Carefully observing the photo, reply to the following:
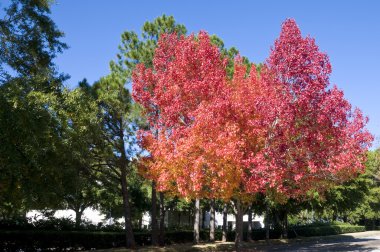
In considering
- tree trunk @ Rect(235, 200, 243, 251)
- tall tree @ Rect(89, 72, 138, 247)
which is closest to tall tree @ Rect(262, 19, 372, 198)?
tree trunk @ Rect(235, 200, 243, 251)

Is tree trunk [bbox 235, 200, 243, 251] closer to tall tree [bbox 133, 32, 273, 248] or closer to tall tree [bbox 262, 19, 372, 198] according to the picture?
tall tree [bbox 133, 32, 273, 248]

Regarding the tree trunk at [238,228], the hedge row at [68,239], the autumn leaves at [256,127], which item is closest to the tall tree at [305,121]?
the autumn leaves at [256,127]

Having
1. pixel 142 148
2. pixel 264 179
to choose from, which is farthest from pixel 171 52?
pixel 264 179

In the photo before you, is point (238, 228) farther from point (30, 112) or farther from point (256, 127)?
point (30, 112)

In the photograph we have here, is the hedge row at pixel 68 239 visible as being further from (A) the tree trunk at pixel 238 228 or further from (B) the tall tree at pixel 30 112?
(A) the tree trunk at pixel 238 228

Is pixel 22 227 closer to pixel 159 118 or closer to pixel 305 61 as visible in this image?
pixel 159 118

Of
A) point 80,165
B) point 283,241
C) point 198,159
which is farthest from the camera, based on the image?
point 283,241

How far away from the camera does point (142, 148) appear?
22.6 meters

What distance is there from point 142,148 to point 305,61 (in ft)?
33.5

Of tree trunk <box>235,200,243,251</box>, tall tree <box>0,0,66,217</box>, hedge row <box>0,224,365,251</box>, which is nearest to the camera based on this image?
tall tree <box>0,0,66,217</box>

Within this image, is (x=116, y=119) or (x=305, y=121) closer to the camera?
(x=305, y=121)

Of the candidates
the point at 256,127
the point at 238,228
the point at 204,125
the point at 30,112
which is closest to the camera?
the point at 30,112

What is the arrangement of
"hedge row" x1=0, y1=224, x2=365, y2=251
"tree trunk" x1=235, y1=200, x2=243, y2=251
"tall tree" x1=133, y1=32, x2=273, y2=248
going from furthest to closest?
"tree trunk" x1=235, y1=200, x2=243, y2=251 < "hedge row" x1=0, y1=224, x2=365, y2=251 < "tall tree" x1=133, y1=32, x2=273, y2=248

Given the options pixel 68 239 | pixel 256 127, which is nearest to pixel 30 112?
pixel 256 127
